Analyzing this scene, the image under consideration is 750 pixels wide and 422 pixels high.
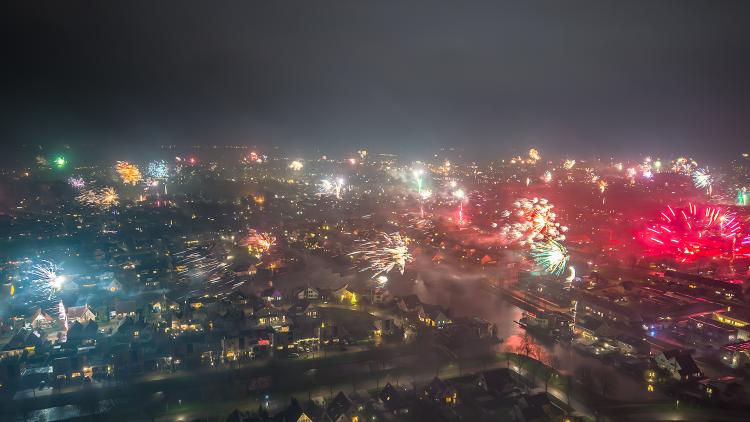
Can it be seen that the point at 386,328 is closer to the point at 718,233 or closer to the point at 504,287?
the point at 504,287

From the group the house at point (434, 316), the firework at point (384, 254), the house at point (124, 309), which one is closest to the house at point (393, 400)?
the house at point (434, 316)

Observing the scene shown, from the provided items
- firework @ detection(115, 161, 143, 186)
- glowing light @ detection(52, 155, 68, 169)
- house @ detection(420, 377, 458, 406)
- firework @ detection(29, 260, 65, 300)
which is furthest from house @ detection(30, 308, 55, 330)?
glowing light @ detection(52, 155, 68, 169)

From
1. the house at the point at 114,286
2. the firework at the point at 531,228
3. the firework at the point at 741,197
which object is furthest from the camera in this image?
the firework at the point at 741,197

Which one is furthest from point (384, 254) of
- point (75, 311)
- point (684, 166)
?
point (684, 166)

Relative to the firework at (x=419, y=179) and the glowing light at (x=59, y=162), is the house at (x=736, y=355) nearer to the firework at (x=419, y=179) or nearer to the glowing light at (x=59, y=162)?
the firework at (x=419, y=179)

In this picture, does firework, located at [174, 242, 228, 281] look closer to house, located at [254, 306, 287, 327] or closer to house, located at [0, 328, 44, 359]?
house, located at [254, 306, 287, 327]
